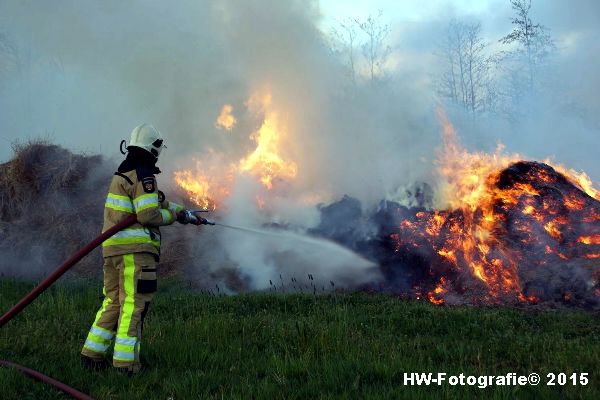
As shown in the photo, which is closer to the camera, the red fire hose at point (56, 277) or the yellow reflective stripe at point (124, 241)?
the red fire hose at point (56, 277)

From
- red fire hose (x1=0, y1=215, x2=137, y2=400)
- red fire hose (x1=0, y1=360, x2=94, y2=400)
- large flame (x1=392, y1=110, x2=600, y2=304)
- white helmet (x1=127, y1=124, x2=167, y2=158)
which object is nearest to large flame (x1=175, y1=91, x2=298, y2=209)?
large flame (x1=392, y1=110, x2=600, y2=304)

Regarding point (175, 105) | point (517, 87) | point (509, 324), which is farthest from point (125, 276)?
point (517, 87)

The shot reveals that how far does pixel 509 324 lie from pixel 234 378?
406cm

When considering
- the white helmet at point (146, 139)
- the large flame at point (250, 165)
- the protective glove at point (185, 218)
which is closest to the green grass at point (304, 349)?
the protective glove at point (185, 218)

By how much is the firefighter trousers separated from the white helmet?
101cm

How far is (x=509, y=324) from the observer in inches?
249

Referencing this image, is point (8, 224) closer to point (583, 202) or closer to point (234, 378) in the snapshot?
point (234, 378)

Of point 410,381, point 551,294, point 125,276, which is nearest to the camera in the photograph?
point 410,381

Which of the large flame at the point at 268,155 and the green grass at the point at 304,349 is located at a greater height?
the large flame at the point at 268,155

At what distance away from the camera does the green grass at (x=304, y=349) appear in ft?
12.3

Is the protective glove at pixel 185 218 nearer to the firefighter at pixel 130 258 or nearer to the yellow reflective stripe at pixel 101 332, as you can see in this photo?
the firefighter at pixel 130 258

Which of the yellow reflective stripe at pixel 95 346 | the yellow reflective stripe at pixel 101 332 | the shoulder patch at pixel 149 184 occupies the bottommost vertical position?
the yellow reflective stripe at pixel 95 346

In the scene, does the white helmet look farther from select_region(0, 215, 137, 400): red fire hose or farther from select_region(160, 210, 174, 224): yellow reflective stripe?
select_region(0, 215, 137, 400): red fire hose

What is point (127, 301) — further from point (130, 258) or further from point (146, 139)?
point (146, 139)
